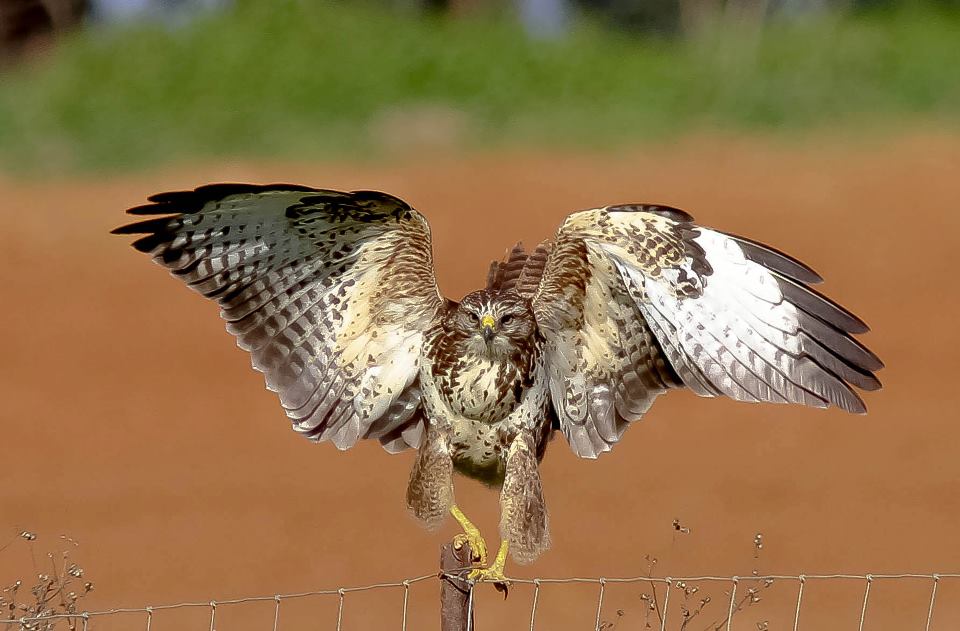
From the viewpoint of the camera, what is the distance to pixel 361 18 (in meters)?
21.1

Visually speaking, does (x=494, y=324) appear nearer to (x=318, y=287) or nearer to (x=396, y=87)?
(x=318, y=287)

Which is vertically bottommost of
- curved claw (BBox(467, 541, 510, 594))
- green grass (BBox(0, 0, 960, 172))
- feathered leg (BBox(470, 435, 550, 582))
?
curved claw (BBox(467, 541, 510, 594))

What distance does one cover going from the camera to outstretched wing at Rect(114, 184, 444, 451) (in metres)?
5.71

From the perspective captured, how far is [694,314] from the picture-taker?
18.7ft

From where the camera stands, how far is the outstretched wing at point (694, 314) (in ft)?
18.1

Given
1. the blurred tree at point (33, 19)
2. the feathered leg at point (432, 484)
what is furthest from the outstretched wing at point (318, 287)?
the blurred tree at point (33, 19)

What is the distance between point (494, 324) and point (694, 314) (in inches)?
29.1

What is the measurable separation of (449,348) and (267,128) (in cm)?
1404

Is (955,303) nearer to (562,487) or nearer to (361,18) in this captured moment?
(562,487)

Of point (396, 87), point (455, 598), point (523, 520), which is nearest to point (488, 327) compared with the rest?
point (523, 520)

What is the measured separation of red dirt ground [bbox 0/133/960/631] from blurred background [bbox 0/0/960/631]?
0.12 feet

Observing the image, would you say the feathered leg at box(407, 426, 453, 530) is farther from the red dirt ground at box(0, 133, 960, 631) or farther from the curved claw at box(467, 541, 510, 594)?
the red dirt ground at box(0, 133, 960, 631)

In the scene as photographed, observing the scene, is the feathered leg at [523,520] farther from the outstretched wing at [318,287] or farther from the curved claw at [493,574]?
the outstretched wing at [318,287]

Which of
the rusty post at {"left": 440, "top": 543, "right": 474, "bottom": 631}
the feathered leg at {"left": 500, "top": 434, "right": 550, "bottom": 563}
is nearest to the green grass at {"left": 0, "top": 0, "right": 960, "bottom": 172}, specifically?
the feathered leg at {"left": 500, "top": 434, "right": 550, "bottom": 563}
